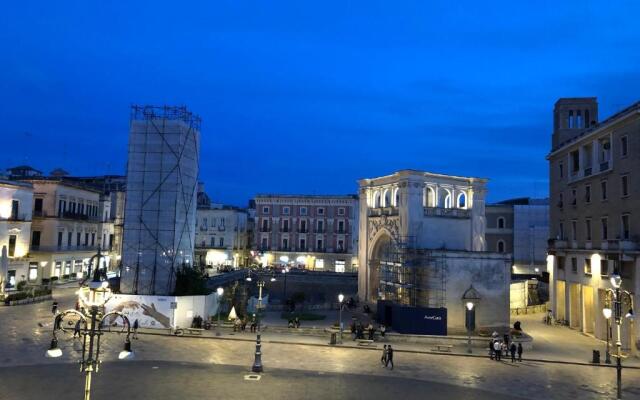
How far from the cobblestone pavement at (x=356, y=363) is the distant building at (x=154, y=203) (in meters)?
5.60

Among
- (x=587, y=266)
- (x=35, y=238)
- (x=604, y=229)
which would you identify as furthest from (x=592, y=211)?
(x=35, y=238)

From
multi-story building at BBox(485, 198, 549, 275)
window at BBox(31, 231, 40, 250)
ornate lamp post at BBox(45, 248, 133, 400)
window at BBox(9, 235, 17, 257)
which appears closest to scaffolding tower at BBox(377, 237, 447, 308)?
ornate lamp post at BBox(45, 248, 133, 400)

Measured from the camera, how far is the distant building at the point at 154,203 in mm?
35656

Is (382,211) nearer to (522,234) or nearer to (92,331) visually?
(522,234)

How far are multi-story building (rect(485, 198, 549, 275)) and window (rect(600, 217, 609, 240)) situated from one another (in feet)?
88.8

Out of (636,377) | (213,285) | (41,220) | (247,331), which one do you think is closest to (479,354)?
(636,377)

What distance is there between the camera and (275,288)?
6406 centimetres

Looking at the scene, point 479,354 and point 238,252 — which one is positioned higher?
point 238,252

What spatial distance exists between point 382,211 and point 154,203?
19.7m

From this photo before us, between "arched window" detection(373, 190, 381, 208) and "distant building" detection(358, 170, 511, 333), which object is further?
"arched window" detection(373, 190, 381, 208)

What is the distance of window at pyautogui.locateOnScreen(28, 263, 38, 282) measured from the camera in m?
51.2

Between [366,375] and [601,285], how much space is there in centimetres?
2013

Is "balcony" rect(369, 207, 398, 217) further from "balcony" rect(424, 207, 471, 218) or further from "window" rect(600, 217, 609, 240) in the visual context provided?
"window" rect(600, 217, 609, 240)

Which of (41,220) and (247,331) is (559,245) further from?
(41,220)
